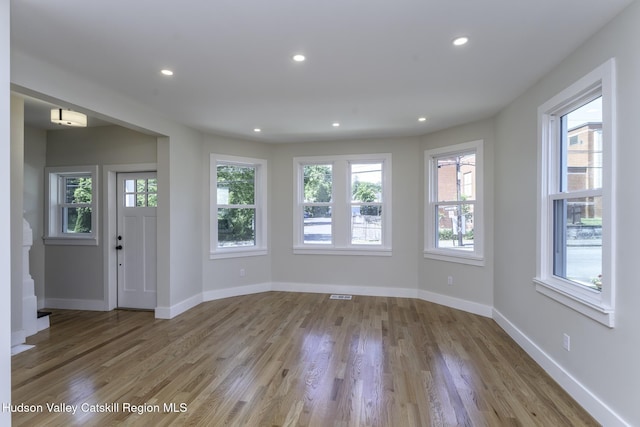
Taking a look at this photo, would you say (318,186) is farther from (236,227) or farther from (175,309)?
(175,309)

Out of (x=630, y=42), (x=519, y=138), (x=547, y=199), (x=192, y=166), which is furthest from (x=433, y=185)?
(x=192, y=166)

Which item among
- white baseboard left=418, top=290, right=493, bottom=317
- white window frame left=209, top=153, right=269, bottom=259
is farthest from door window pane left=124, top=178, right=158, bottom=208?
white baseboard left=418, top=290, right=493, bottom=317

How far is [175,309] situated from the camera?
170 inches

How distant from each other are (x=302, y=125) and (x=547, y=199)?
2941 millimetres

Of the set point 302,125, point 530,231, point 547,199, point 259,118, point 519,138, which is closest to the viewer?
point 547,199

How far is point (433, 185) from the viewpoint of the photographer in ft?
16.3

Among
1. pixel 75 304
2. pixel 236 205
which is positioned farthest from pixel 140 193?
pixel 75 304

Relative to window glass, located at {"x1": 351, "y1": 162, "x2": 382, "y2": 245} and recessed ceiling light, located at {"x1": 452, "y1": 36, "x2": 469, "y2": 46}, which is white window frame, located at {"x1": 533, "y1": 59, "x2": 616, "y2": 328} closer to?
recessed ceiling light, located at {"x1": 452, "y1": 36, "x2": 469, "y2": 46}

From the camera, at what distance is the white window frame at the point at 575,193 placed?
206cm

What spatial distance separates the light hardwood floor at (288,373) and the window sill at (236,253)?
3.48 ft

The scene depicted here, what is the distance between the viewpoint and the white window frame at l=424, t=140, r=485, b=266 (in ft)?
14.2

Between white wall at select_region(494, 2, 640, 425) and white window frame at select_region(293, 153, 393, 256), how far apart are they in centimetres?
188

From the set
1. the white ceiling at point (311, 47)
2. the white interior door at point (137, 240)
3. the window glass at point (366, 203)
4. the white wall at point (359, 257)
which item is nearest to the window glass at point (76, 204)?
the white interior door at point (137, 240)

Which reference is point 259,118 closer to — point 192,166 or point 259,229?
point 192,166
